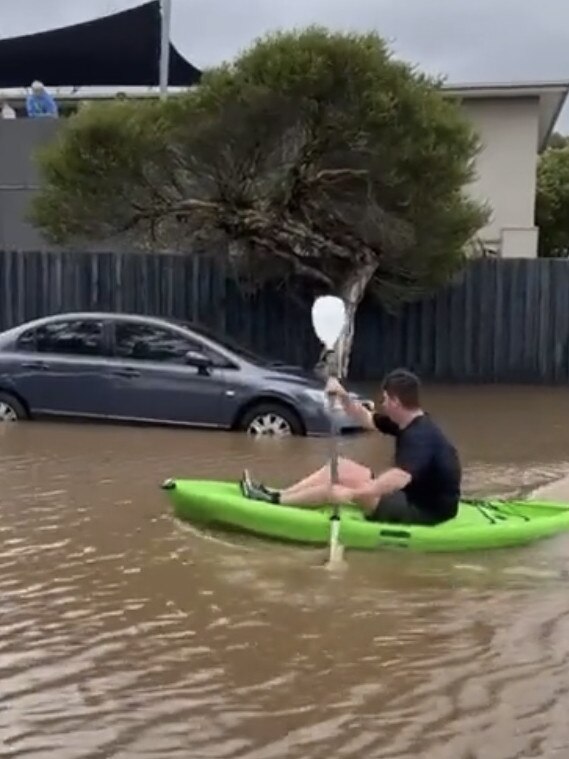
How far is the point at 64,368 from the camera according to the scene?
15.8 meters

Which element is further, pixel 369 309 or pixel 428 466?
pixel 369 309

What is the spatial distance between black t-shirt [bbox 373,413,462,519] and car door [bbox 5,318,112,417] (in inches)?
273

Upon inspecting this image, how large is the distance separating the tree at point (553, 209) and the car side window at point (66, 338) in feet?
79.7

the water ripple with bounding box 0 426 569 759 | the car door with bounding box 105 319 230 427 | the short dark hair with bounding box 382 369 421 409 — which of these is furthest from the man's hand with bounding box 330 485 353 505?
the car door with bounding box 105 319 230 427

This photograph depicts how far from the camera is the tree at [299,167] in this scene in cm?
1881

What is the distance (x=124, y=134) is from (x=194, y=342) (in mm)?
5148

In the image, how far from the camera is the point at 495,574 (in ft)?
28.6

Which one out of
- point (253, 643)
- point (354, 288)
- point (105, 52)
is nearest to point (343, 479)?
point (253, 643)

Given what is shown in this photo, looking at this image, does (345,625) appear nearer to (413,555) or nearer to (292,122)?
(413,555)


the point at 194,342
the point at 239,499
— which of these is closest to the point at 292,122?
the point at 194,342

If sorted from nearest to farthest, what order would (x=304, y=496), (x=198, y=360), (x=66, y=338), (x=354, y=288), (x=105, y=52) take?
(x=304, y=496) < (x=198, y=360) < (x=66, y=338) < (x=354, y=288) < (x=105, y=52)

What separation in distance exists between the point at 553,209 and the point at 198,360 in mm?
25045

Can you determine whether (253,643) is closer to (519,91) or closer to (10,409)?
(10,409)

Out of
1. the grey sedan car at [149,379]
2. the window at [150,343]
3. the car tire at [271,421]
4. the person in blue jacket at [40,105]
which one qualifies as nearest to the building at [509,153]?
the person in blue jacket at [40,105]
